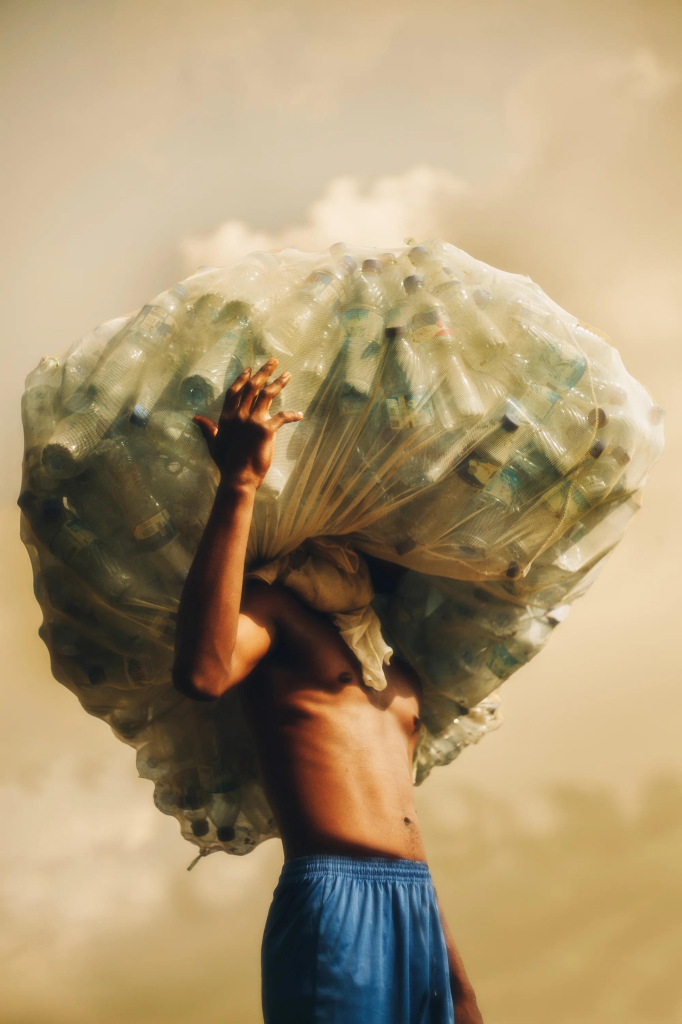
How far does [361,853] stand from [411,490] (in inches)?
18.2

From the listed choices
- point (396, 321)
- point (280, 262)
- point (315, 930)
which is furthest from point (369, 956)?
point (280, 262)

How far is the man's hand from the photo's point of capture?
2.96 ft

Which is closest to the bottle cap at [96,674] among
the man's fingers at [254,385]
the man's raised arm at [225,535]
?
the man's raised arm at [225,535]

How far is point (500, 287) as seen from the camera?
106 centimetres

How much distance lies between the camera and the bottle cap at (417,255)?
Answer: 1073 millimetres

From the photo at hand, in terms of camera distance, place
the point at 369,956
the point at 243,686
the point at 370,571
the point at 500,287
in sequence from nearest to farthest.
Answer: the point at 369,956
the point at 500,287
the point at 243,686
the point at 370,571

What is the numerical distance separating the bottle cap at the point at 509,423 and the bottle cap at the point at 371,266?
0.26 m

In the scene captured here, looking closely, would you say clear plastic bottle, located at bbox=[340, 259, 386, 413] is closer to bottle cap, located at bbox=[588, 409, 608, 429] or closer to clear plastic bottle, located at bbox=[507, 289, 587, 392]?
clear plastic bottle, located at bbox=[507, 289, 587, 392]

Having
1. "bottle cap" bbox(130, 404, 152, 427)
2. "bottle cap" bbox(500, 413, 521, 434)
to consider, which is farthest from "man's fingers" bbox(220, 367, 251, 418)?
"bottle cap" bbox(500, 413, 521, 434)

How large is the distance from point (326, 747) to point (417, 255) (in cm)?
67

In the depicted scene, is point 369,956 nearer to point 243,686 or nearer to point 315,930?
point 315,930

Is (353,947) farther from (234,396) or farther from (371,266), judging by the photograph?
(371,266)

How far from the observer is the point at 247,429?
90 centimetres

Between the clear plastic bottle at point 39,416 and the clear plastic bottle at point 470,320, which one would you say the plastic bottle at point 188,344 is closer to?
the clear plastic bottle at point 39,416
